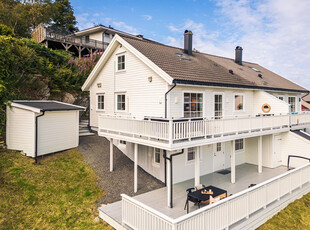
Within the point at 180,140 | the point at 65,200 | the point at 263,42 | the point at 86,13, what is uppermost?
the point at 86,13

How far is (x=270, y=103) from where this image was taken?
14977mm

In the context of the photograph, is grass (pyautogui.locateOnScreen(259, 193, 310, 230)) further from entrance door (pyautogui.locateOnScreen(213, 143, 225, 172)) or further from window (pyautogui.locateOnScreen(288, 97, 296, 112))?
window (pyautogui.locateOnScreen(288, 97, 296, 112))

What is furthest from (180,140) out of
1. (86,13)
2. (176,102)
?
(86,13)

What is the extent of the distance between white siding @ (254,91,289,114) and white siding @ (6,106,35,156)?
14983 mm

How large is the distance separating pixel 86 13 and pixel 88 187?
1301 inches

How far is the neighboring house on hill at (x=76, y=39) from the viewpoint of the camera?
26844mm

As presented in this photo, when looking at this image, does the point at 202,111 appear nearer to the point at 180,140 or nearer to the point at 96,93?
the point at 180,140

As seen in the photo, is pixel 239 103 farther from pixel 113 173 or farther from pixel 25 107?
pixel 25 107

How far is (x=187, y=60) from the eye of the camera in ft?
44.8

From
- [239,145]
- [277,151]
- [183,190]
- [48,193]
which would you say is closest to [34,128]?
[48,193]

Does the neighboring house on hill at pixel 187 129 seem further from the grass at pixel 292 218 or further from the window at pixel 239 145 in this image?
the grass at pixel 292 218

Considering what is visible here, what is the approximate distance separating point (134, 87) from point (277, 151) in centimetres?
1131

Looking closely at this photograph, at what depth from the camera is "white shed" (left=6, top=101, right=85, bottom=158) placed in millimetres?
11352

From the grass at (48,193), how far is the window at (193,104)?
607 cm
